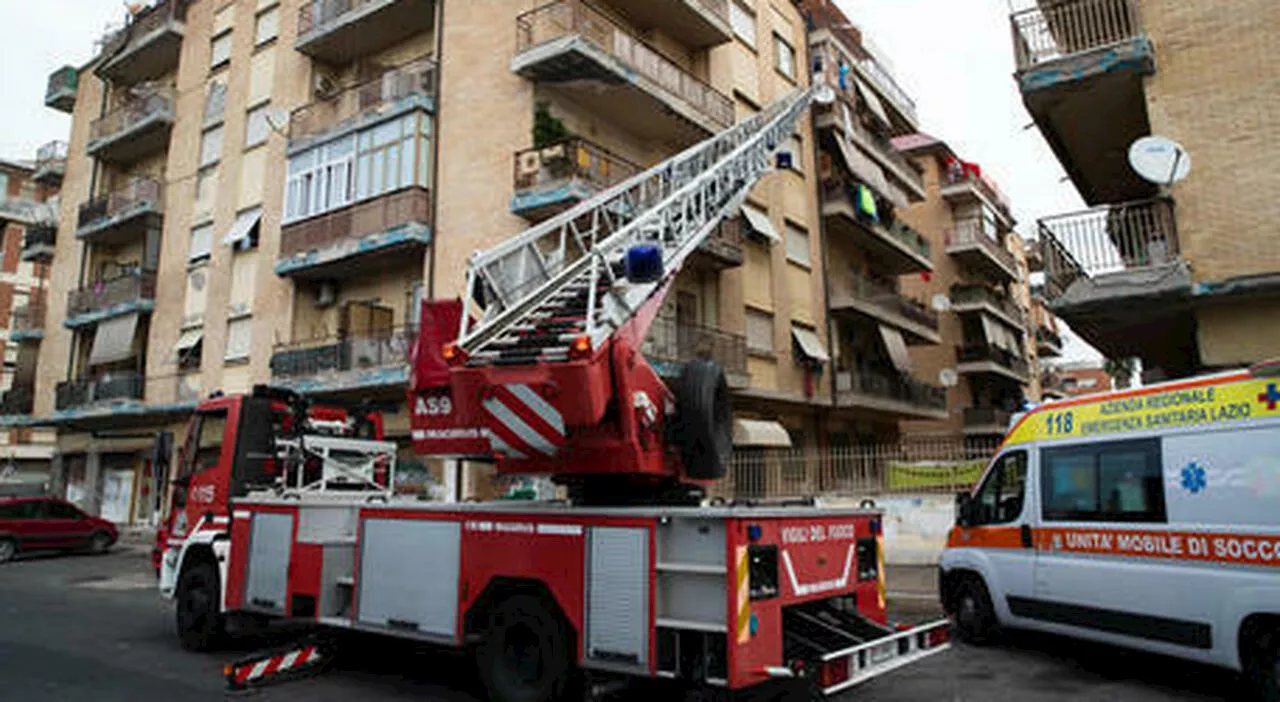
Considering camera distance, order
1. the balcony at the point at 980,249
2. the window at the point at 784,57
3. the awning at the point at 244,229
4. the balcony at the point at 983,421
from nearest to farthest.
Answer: the awning at the point at 244,229
the window at the point at 784,57
the balcony at the point at 983,421
the balcony at the point at 980,249

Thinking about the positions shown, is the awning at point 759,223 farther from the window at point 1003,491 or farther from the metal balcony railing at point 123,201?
the metal balcony railing at point 123,201

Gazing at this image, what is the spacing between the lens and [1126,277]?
11469 mm

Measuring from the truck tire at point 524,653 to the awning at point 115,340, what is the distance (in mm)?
25543

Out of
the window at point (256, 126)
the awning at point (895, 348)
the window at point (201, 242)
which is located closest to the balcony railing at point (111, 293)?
the window at point (201, 242)

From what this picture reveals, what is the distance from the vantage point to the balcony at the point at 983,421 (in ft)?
121

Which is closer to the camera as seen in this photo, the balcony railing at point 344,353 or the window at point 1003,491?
the window at point 1003,491

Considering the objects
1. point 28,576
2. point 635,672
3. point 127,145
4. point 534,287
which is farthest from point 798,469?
point 127,145

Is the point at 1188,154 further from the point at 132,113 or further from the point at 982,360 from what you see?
the point at 132,113

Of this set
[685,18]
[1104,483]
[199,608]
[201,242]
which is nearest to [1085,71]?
[1104,483]

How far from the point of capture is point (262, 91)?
24.2 metres

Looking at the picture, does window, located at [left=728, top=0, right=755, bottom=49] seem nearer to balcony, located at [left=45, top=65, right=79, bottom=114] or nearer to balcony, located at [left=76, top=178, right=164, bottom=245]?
balcony, located at [left=76, top=178, right=164, bottom=245]

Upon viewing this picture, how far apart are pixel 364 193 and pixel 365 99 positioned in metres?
2.79

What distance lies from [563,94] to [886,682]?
584 inches

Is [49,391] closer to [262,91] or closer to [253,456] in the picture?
[262,91]
